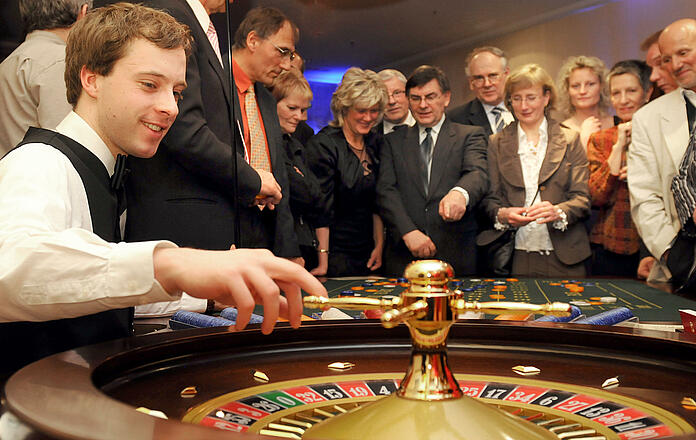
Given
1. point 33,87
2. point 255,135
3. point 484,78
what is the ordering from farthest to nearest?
point 484,78, point 255,135, point 33,87

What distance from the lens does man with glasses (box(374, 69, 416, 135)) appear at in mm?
4949

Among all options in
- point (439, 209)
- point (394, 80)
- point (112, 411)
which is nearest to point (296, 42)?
point (394, 80)

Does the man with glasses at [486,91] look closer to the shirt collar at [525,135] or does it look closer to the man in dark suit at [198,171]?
the shirt collar at [525,135]

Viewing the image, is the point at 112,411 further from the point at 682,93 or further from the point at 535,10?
the point at 535,10

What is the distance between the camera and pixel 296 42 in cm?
556

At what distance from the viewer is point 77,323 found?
1138 mm

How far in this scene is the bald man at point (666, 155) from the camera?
3.91m

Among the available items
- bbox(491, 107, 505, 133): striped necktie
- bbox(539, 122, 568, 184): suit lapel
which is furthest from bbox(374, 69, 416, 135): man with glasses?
bbox(539, 122, 568, 184): suit lapel

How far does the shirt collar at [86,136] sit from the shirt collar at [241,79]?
2225mm

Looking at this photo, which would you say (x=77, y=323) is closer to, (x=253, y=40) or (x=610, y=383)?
(x=610, y=383)

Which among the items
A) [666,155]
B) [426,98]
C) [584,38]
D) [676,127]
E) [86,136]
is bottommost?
[86,136]

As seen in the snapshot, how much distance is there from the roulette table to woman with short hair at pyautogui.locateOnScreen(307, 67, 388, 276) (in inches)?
133

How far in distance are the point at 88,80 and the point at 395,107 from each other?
3685mm

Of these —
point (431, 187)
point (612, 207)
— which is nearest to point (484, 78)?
point (431, 187)
